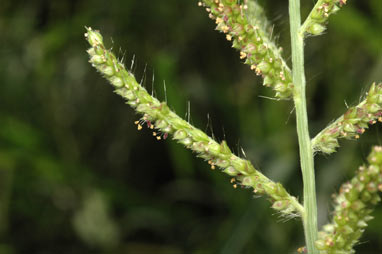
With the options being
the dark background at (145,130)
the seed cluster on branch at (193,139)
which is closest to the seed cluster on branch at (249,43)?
the seed cluster on branch at (193,139)

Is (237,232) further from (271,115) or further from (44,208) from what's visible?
(44,208)

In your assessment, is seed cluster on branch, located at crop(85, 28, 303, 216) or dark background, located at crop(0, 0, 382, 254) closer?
seed cluster on branch, located at crop(85, 28, 303, 216)

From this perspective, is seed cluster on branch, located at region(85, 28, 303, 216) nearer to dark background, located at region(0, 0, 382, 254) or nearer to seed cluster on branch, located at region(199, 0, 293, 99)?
seed cluster on branch, located at region(199, 0, 293, 99)

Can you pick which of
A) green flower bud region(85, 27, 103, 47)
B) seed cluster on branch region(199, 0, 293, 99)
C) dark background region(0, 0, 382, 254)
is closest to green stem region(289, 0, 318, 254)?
seed cluster on branch region(199, 0, 293, 99)

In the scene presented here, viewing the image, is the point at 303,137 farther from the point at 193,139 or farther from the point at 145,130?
the point at 145,130

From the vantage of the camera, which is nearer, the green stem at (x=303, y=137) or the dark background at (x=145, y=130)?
the green stem at (x=303, y=137)

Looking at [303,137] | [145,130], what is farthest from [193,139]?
[145,130]

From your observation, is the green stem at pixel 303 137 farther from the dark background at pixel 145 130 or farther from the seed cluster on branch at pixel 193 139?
the dark background at pixel 145 130
